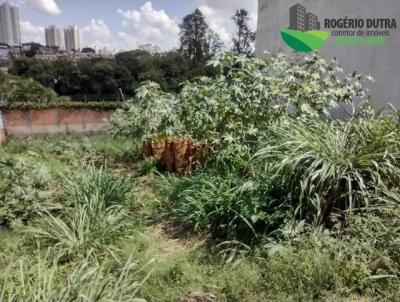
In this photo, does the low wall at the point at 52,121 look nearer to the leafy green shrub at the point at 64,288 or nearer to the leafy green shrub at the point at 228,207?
the leafy green shrub at the point at 228,207

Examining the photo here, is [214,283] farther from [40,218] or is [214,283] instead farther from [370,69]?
[370,69]

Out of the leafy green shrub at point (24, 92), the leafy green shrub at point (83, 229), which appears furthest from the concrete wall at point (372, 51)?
the leafy green shrub at point (24, 92)

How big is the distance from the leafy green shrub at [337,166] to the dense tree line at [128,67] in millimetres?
23362

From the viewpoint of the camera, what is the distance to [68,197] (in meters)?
3.92

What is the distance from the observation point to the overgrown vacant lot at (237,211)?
7.77 ft

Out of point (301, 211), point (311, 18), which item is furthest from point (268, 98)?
point (311, 18)

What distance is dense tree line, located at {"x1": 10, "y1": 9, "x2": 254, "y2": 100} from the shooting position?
28234mm

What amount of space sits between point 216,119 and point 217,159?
55cm

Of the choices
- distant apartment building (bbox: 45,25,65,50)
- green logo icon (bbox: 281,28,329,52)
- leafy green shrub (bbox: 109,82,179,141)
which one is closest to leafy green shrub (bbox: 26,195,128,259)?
leafy green shrub (bbox: 109,82,179,141)

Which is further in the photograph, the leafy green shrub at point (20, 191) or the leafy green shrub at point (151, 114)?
the leafy green shrub at point (151, 114)

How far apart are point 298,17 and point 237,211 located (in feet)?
22.2

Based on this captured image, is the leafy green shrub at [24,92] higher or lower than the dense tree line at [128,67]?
lower
